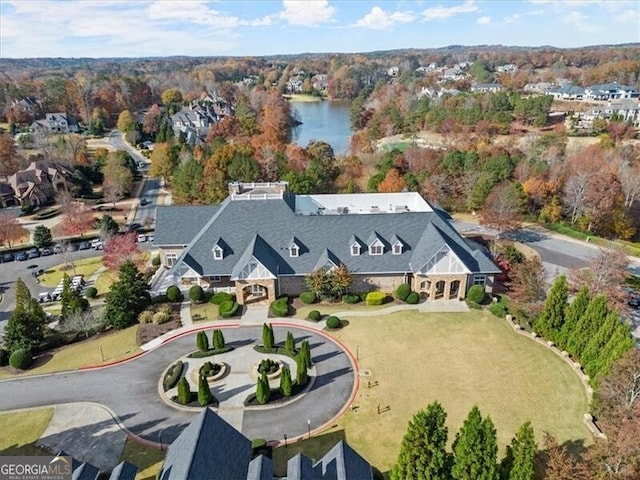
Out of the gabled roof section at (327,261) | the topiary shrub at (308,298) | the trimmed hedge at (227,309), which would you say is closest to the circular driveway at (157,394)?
the trimmed hedge at (227,309)

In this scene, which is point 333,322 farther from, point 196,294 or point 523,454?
point 523,454

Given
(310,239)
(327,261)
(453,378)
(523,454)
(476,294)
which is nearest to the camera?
(523,454)

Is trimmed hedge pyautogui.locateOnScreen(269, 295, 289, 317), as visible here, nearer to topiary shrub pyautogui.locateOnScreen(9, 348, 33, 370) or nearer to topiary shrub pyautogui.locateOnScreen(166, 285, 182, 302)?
topiary shrub pyautogui.locateOnScreen(166, 285, 182, 302)

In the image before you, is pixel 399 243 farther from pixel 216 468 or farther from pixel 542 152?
pixel 542 152

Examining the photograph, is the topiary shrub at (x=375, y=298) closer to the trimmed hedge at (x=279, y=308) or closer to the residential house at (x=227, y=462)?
the trimmed hedge at (x=279, y=308)

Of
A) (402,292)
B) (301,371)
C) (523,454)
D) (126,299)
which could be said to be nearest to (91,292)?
(126,299)

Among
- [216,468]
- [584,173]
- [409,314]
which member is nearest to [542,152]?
[584,173]
